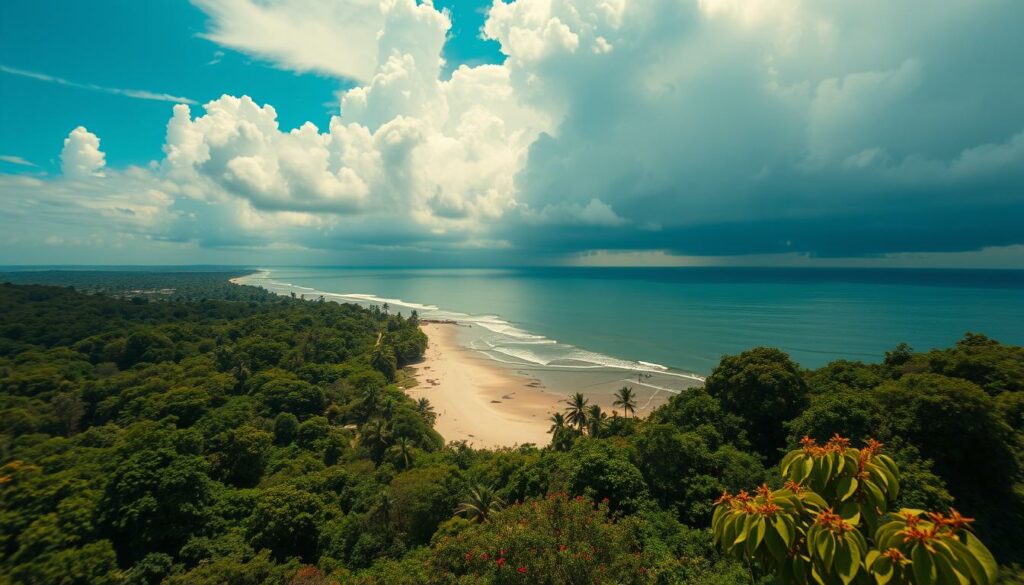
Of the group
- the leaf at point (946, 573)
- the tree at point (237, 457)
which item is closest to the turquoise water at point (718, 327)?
the tree at point (237, 457)

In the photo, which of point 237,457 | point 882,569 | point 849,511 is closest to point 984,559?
point 882,569

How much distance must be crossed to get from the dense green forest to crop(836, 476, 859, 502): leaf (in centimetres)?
185

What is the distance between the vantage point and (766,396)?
26875 mm

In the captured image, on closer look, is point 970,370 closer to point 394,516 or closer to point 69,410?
point 394,516

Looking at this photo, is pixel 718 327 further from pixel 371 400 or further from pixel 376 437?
pixel 376 437

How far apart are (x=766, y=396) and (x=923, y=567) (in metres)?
27.4

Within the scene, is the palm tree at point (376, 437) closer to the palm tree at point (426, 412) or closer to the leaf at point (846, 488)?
the palm tree at point (426, 412)

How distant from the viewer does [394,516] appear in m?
24.5

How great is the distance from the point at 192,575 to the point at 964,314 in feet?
482

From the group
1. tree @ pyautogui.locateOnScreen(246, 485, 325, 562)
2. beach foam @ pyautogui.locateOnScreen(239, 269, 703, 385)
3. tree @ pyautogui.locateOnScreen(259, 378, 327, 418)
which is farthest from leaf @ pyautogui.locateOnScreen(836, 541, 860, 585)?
beach foam @ pyautogui.locateOnScreen(239, 269, 703, 385)

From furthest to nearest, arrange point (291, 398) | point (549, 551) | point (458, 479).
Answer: point (291, 398)
point (458, 479)
point (549, 551)

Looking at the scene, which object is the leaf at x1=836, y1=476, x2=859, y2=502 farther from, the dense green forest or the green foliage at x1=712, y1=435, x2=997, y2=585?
the dense green forest

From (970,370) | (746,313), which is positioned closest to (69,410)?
(970,370)

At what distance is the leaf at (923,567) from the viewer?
3.26 metres
